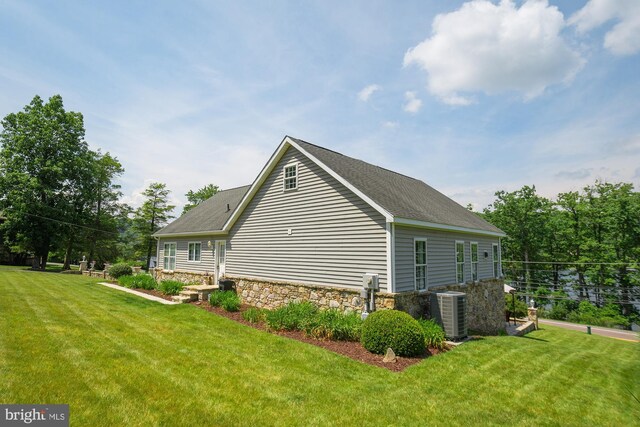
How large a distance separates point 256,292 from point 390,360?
25.7ft

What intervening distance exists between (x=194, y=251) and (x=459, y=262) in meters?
14.8

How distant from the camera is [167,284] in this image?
15.7 meters

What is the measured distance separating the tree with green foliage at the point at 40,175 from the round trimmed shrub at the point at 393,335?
34603mm

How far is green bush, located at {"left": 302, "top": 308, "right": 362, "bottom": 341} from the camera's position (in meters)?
9.02

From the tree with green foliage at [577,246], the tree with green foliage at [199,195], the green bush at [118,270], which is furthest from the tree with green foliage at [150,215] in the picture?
the tree with green foliage at [577,246]

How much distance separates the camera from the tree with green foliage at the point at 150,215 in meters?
36.8

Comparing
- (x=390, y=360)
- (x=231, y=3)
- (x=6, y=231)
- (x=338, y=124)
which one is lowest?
(x=390, y=360)

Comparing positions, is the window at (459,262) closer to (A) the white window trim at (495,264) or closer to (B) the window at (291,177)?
(A) the white window trim at (495,264)

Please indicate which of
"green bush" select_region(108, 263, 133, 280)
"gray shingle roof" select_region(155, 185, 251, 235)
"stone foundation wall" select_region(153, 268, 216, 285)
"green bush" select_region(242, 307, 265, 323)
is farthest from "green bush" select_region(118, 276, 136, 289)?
"green bush" select_region(242, 307, 265, 323)

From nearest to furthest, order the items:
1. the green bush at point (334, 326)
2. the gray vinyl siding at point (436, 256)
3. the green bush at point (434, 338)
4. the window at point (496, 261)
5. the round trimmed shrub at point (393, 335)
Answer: the round trimmed shrub at point (393, 335), the green bush at point (434, 338), the green bush at point (334, 326), the gray vinyl siding at point (436, 256), the window at point (496, 261)

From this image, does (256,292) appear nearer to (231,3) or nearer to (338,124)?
(338,124)

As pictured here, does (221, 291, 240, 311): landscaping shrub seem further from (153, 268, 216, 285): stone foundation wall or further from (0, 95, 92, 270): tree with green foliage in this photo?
(0, 95, 92, 270): tree with green foliage

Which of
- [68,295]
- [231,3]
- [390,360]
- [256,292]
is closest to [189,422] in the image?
[390,360]

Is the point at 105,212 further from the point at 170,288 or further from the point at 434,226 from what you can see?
the point at 434,226
